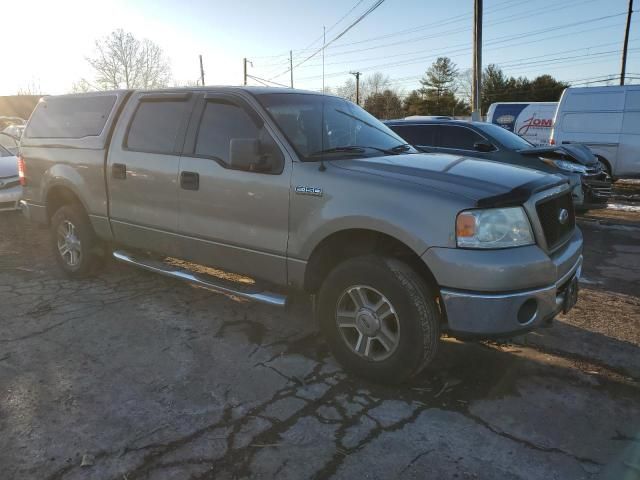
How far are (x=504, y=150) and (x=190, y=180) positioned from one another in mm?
5382

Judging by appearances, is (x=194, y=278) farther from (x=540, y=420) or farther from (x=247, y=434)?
(x=540, y=420)

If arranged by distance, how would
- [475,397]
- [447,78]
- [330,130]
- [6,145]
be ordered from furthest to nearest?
1. [447,78]
2. [6,145]
3. [330,130]
4. [475,397]

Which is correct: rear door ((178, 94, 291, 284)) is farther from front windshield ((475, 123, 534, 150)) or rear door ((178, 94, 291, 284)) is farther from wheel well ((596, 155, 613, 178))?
wheel well ((596, 155, 613, 178))

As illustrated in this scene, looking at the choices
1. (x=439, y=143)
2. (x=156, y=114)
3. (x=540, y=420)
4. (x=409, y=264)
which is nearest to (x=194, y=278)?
(x=156, y=114)

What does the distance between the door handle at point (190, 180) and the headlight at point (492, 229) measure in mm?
2164

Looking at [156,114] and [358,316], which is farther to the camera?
[156,114]

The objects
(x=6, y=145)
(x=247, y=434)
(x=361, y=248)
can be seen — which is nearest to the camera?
(x=247, y=434)

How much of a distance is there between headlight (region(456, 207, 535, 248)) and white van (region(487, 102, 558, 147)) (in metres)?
17.9

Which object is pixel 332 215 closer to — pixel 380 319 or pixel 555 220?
pixel 380 319

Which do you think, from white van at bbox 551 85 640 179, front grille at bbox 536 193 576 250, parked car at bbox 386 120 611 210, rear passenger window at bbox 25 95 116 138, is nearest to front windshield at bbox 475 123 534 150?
parked car at bbox 386 120 611 210

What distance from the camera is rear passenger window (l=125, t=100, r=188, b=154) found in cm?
436

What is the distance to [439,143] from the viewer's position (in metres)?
8.29

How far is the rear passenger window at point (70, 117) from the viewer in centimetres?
506

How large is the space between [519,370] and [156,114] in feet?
12.0
